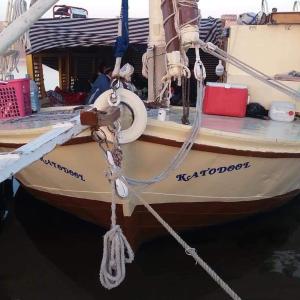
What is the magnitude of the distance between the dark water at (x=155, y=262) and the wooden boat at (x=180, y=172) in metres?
0.38

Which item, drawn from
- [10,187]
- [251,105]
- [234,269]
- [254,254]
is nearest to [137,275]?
[234,269]

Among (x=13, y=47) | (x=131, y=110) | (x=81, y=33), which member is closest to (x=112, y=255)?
(x=131, y=110)

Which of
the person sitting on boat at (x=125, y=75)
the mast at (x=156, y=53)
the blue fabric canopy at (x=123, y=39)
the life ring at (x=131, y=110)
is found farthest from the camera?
the mast at (x=156, y=53)

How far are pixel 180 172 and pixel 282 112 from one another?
2365 millimetres

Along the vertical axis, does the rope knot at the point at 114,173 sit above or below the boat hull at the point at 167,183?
above

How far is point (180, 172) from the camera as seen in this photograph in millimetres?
4738

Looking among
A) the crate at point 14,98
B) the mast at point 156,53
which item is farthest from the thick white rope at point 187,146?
the crate at point 14,98

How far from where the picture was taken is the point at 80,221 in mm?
6543

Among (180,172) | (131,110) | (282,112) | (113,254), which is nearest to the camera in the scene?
(113,254)

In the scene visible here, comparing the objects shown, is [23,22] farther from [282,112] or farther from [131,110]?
[282,112]

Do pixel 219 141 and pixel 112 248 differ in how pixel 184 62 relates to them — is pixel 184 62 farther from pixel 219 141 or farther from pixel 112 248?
pixel 112 248

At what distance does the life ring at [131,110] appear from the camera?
153 inches

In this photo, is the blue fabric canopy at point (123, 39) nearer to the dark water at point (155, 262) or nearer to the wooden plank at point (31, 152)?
the wooden plank at point (31, 152)

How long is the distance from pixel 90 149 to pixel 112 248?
4.74ft
